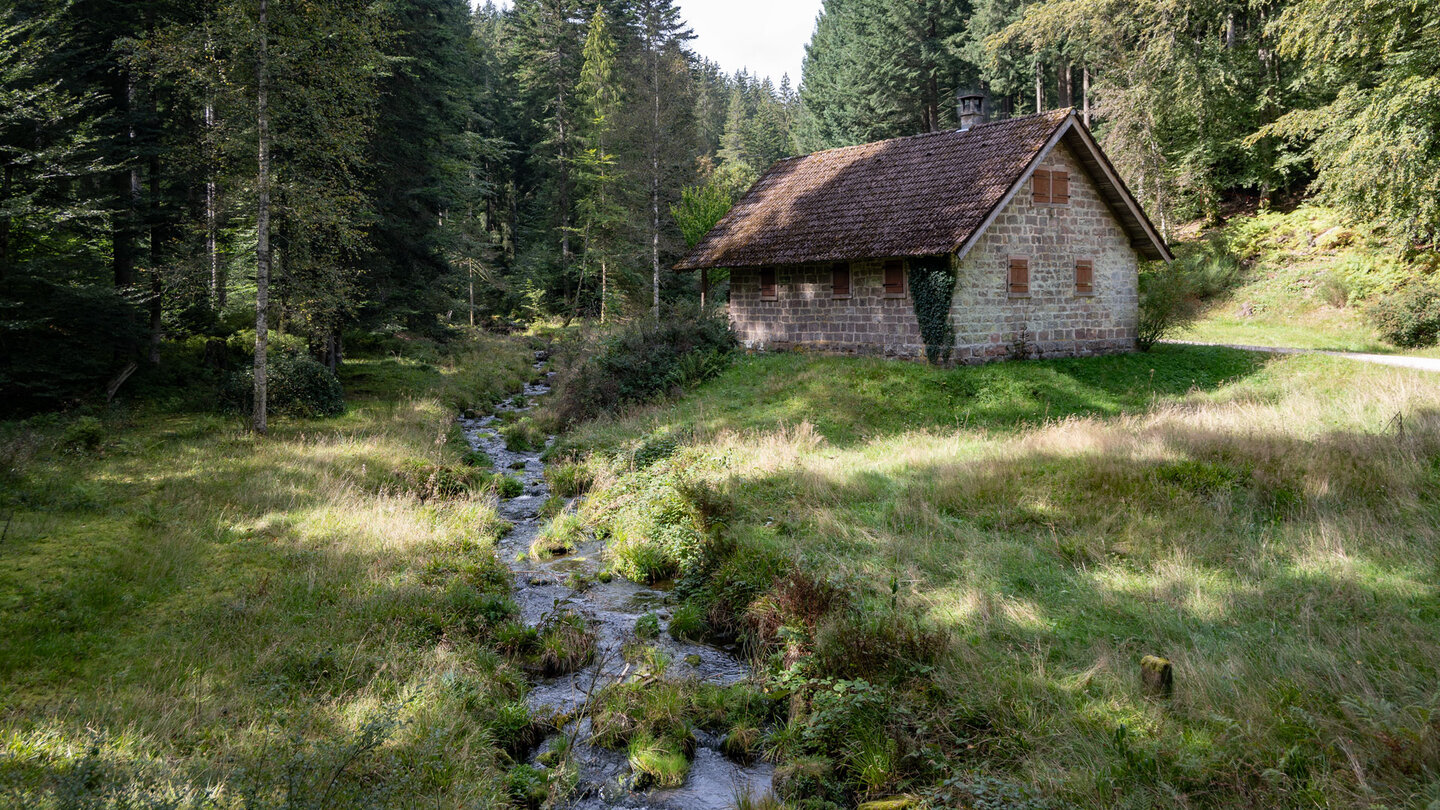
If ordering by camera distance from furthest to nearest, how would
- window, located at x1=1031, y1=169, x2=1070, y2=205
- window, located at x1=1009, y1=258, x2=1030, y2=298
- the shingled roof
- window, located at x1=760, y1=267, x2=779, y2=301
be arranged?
window, located at x1=760, y1=267, x2=779, y2=301, window, located at x1=1031, y1=169, x2=1070, y2=205, window, located at x1=1009, y1=258, x2=1030, y2=298, the shingled roof

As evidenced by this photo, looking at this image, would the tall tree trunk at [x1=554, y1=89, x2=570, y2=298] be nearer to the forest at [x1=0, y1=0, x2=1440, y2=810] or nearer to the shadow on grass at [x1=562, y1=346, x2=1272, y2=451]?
the forest at [x1=0, y1=0, x2=1440, y2=810]

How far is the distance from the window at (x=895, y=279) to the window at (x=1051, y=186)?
4186 mm

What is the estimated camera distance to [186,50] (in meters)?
13.1

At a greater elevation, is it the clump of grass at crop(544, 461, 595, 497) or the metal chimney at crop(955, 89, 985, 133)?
the metal chimney at crop(955, 89, 985, 133)

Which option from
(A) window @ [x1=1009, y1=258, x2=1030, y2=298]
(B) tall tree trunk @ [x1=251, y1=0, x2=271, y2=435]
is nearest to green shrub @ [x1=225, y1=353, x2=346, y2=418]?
(B) tall tree trunk @ [x1=251, y1=0, x2=271, y2=435]

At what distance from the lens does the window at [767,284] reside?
23.3 metres

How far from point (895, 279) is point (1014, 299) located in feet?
10.8

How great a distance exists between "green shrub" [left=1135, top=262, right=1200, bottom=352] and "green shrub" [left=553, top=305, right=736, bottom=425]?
12.9m

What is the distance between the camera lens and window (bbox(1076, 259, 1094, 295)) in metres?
20.8

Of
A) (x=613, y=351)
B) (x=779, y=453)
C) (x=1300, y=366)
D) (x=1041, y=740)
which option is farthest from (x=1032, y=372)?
(x=1041, y=740)

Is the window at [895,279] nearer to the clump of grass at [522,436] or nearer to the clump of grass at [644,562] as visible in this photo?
the clump of grass at [522,436]

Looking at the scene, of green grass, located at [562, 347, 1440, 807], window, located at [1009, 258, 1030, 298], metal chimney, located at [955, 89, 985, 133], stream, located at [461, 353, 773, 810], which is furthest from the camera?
metal chimney, located at [955, 89, 985, 133]

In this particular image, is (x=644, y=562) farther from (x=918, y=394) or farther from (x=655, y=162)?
(x=655, y=162)

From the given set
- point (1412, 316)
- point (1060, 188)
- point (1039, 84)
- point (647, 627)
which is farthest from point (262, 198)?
point (1039, 84)
